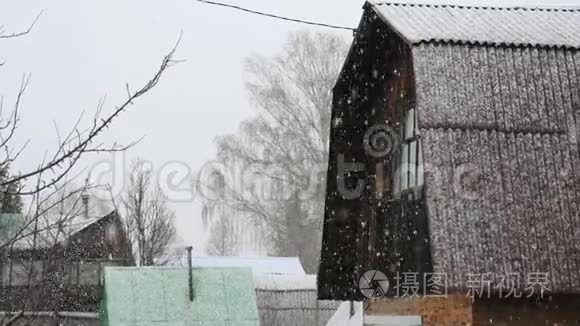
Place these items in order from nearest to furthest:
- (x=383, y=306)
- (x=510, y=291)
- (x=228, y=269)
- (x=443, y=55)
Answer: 1. (x=510, y=291)
2. (x=443, y=55)
3. (x=383, y=306)
4. (x=228, y=269)

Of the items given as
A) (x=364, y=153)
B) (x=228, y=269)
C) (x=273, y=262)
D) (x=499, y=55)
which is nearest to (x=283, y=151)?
(x=273, y=262)

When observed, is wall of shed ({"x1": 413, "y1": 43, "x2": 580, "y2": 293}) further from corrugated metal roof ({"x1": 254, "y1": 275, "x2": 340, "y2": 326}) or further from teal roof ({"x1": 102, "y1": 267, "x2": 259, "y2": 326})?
corrugated metal roof ({"x1": 254, "y1": 275, "x2": 340, "y2": 326})

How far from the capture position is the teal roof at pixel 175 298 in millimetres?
18281

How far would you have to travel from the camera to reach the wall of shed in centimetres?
817

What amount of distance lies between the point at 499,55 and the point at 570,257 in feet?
6.85

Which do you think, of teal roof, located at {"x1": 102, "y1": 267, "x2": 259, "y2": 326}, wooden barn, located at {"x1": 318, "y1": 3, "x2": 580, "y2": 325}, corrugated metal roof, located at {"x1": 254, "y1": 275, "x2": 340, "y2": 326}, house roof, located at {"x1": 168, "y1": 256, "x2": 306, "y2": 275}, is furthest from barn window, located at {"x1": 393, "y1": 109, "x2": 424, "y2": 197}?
house roof, located at {"x1": 168, "y1": 256, "x2": 306, "y2": 275}

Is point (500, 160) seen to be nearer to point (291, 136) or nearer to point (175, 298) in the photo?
point (175, 298)

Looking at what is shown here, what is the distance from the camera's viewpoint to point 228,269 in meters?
19.7

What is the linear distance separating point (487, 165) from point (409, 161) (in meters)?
1.88

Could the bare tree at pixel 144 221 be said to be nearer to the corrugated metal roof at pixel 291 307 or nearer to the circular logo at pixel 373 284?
the corrugated metal roof at pixel 291 307

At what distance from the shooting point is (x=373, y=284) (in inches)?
432

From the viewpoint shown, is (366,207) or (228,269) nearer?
(366,207)

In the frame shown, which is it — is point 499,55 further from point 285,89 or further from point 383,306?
point 285,89

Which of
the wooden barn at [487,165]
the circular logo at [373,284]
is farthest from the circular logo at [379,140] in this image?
the circular logo at [373,284]
